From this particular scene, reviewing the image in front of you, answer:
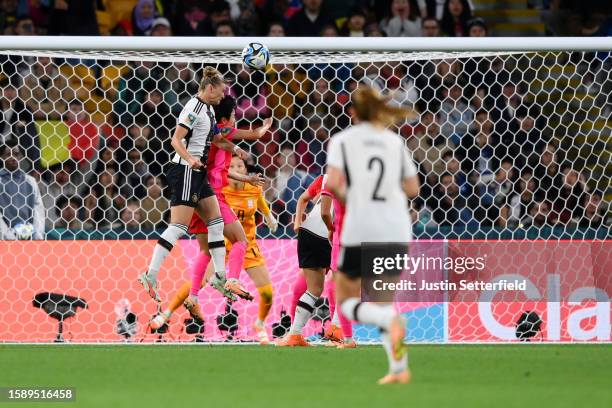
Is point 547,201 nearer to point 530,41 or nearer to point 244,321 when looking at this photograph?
point 530,41

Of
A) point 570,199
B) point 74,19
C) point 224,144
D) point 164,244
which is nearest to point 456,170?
point 570,199

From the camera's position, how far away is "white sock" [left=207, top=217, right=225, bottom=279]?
999 centimetres

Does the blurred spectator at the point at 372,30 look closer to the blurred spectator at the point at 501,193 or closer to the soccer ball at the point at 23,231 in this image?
the blurred spectator at the point at 501,193

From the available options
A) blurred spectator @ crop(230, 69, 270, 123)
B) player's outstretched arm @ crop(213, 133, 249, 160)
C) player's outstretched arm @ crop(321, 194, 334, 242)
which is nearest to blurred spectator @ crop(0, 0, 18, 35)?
blurred spectator @ crop(230, 69, 270, 123)

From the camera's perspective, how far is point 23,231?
35.3ft

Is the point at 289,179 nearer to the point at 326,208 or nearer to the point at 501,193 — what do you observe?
the point at 501,193

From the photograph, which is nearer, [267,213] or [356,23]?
[267,213]

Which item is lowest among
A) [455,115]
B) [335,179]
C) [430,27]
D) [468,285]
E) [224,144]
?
[468,285]

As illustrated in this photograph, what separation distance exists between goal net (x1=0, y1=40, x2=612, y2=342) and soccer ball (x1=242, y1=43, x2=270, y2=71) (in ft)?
3.14

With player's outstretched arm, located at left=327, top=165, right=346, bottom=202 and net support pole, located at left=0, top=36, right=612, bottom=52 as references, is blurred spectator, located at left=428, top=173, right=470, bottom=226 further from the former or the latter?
player's outstretched arm, located at left=327, top=165, right=346, bottom=202

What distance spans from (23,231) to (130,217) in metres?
1.10

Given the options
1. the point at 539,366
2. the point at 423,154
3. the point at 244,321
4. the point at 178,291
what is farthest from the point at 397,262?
the point at 423,154

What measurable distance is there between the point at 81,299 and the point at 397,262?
4.72m

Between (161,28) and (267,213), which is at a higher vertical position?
(161,28)
